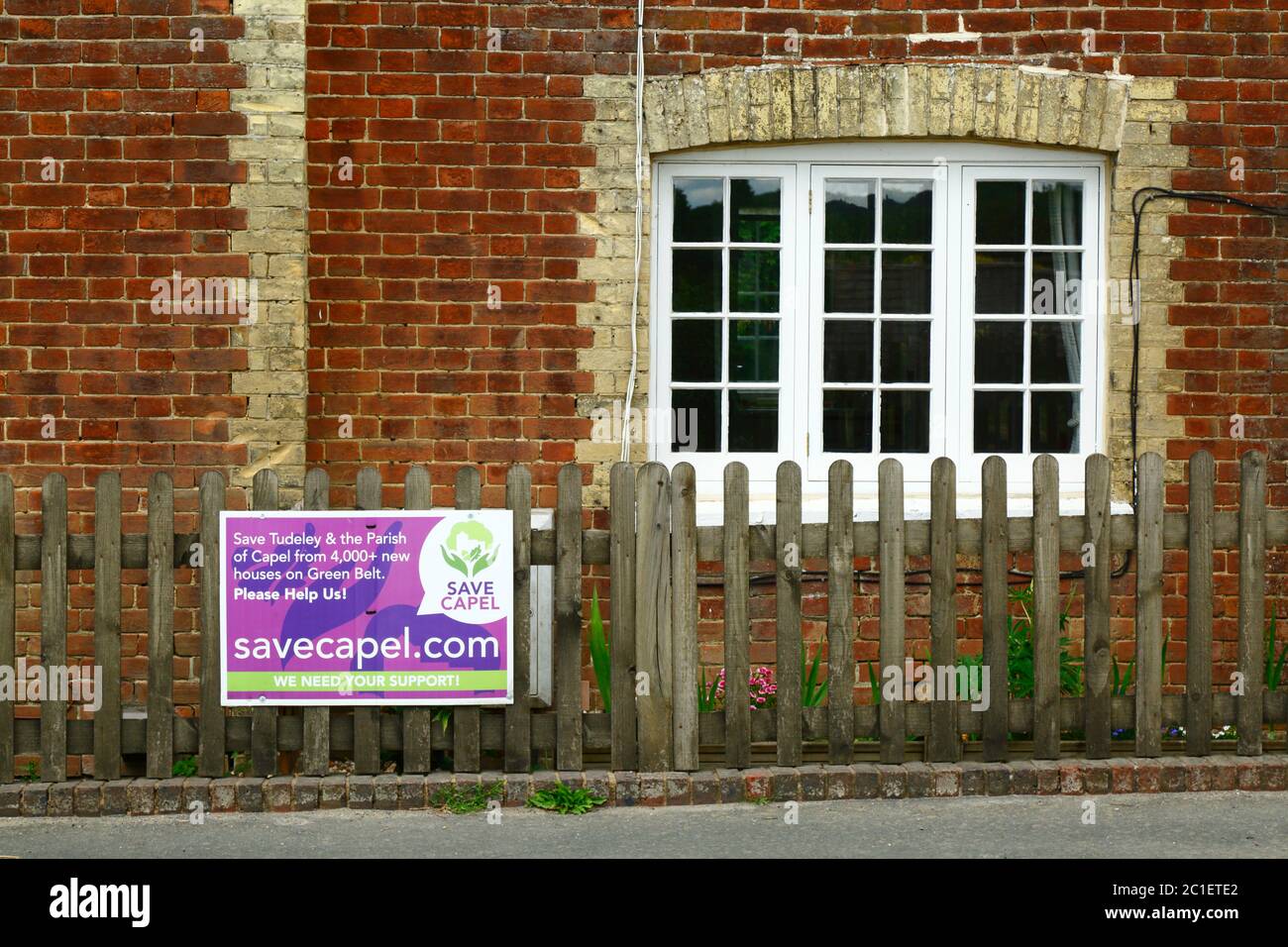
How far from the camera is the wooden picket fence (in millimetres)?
5828

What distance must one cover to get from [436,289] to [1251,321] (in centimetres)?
403

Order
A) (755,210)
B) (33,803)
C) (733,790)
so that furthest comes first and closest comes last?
(755,210)
(733,790)
(33,803)

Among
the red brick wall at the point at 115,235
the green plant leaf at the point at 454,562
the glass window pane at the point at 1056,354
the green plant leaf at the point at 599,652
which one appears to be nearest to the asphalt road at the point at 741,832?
the green plant leaf at the point at 599,652

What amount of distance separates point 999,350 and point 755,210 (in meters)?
1.43

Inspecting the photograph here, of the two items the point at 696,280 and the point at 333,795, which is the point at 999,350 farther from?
the point at 333,795

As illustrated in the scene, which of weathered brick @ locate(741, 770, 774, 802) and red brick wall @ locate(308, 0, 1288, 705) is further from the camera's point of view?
red brick wall @ locate(308, 0, 1288, 705)

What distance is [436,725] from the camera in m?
5.93

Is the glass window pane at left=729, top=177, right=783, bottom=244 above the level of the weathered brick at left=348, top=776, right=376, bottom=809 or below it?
above

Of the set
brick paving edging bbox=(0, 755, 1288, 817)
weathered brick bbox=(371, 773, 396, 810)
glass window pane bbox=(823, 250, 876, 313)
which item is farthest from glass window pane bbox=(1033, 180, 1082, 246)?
weathered brick bbox=(371, 773, 396, 810)

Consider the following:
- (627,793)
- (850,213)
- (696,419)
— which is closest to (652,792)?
(627,793)

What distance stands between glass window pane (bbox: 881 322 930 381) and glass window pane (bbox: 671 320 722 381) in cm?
86

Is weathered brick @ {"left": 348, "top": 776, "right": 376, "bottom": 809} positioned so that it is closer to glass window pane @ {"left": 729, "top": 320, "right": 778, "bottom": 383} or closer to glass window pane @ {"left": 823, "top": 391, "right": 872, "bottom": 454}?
glass window pane @ {"left": 729, "top": 320, "right": 778, "bottom": 383}

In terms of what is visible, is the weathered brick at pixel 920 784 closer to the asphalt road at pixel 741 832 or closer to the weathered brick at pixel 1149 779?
the asphalt road at pixel 741 832

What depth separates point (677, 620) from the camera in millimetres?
5898
